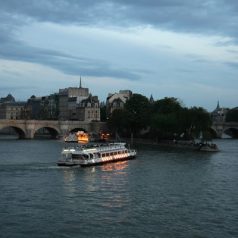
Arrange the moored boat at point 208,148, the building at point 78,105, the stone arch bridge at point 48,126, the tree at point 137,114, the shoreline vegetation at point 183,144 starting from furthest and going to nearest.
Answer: the building at point 78,105
the stone arch bridge at point 48,126
the tree at point 137,114
the shoreline vegetation at point 183,144
the moored boat at point 208,148

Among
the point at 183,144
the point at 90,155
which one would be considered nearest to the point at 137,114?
the point at 183,144

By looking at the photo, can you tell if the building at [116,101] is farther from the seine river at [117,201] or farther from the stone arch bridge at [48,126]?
the seine river at [117,201]

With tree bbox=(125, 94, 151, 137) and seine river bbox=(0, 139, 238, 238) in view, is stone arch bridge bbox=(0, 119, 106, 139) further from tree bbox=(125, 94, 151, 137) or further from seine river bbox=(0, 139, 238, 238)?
→ seine river bbox=(0, 139, 238, 238)

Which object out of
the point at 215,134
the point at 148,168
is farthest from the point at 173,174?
the point at 215,134

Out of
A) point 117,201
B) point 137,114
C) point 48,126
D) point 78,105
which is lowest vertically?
point 117,201

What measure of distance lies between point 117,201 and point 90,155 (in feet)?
76.9

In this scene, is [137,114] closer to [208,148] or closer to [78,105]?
[208,148]

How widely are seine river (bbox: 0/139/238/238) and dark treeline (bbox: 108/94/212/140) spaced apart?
3968 centimetres

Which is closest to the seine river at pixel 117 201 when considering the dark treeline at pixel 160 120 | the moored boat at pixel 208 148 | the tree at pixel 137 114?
the moored boat at pixel 208 148

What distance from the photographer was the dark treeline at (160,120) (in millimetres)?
93500

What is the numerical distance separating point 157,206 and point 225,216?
160 inches

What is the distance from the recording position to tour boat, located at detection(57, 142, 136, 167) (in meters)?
55.6

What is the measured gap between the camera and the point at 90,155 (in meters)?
57.9

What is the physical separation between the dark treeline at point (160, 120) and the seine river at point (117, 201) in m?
39.7
